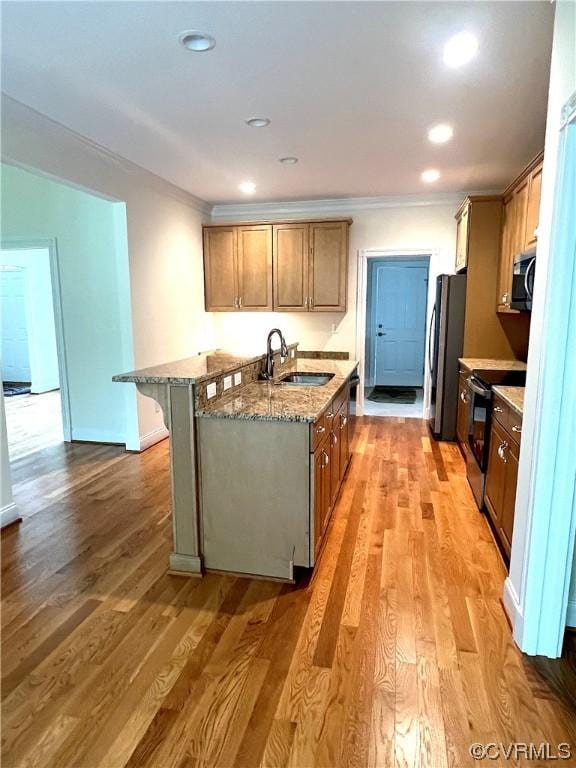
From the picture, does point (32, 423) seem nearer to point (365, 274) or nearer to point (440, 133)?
point (365, 274)

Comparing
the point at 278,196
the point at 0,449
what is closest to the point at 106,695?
A: the point at 0,449

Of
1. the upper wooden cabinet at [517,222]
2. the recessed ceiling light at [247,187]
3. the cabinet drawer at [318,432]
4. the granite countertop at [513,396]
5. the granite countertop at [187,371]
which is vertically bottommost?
the cabinet drawer at [318,432]

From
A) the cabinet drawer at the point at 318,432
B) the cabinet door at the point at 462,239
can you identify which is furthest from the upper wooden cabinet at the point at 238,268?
the cabinet drawer at the point at 318,432

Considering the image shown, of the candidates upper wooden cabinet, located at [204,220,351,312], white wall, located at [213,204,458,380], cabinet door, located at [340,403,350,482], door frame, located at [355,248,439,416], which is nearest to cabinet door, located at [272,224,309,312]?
upper wooden cabinet, located at [204,220,351,312]

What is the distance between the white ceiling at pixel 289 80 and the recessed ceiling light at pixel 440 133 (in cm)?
7

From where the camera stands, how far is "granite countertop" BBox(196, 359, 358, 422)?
2.23 m

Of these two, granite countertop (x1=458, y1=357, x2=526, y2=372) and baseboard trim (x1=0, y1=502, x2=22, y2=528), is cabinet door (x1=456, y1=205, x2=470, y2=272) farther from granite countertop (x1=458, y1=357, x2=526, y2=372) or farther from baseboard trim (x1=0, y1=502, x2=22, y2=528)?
baseboard trim (x1=0, y1=502, x2=22, y2=528)

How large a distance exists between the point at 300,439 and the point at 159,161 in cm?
312

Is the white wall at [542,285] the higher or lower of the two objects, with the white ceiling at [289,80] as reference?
lower

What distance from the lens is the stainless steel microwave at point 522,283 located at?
3041 mm

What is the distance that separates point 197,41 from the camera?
218 centimetres

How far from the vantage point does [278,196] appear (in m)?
5.31

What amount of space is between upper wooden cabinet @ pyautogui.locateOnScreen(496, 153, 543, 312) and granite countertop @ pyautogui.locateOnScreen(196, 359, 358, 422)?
5.54 ft

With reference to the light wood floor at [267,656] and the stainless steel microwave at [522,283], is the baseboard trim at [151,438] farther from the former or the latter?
the stainless steel microwave at [522,283]
